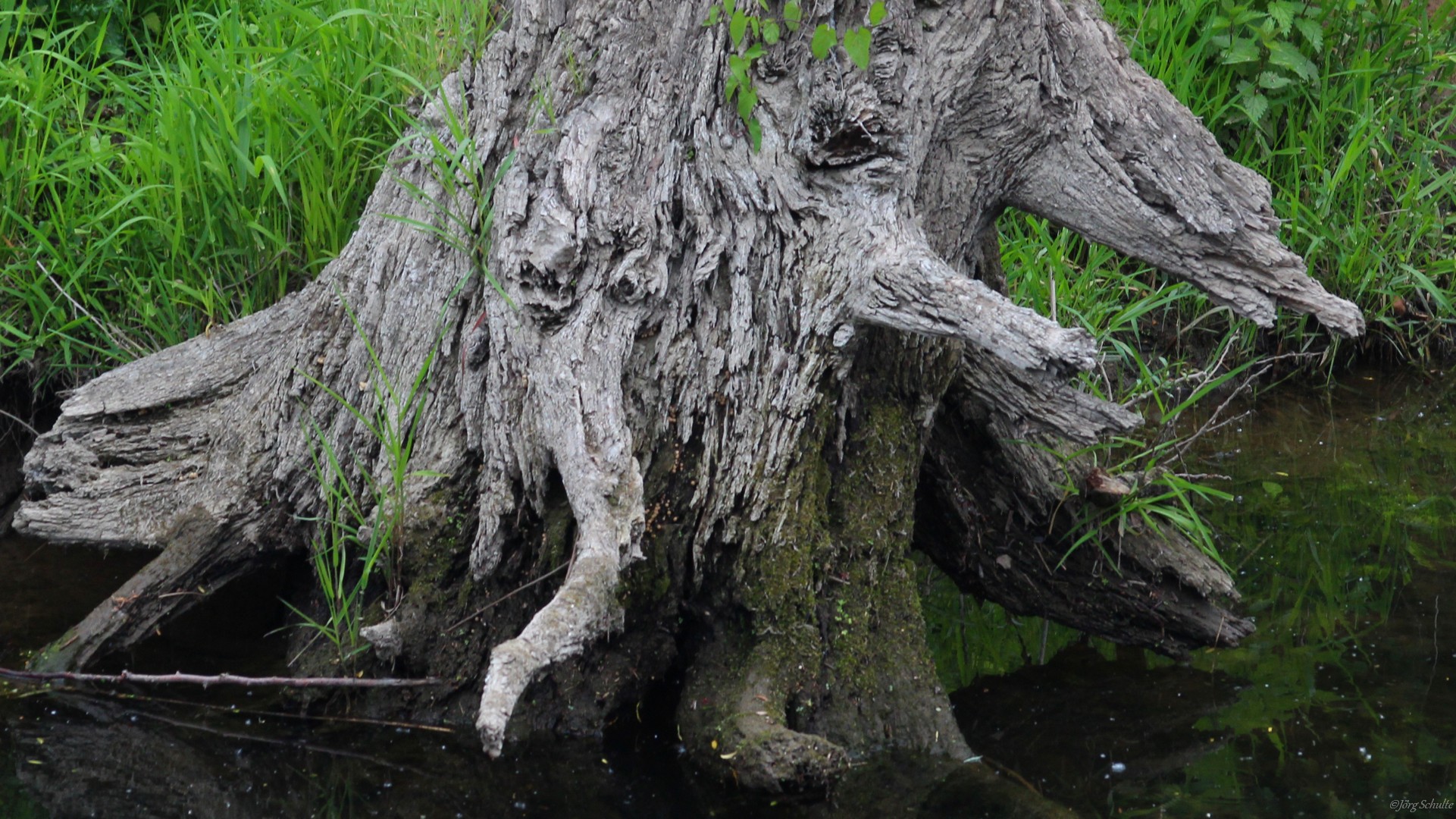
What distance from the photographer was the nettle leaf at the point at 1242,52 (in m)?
5.00

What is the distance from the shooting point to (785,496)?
2.73 meters

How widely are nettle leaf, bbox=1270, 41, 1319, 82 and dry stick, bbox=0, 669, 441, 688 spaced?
4.21 meters

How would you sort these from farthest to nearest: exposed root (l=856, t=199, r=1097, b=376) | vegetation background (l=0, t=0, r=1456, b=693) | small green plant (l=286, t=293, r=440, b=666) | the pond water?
vegetation background (l=0, t=0, r=1456, b=693) < small green plant (l=286, t=293, r=440, b=666) < the pond water < exposed root (l=856, t=199, r=1097, b=376)

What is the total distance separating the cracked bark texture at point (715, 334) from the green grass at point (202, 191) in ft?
2.99

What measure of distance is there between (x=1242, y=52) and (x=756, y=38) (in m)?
3.19

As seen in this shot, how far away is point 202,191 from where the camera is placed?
386 centimetres

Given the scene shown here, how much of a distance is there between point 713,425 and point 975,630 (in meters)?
1.25

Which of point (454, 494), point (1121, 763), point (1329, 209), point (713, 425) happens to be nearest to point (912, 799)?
point (1121, 763)

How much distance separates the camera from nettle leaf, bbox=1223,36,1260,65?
16.4ft

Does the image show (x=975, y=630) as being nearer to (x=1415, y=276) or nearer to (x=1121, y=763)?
(x=1121, y=763)

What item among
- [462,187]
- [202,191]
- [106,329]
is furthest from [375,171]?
[462,187]

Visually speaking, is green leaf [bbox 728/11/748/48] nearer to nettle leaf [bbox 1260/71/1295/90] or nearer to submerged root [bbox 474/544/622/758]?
submerged root [bbox 474/544/622/758]

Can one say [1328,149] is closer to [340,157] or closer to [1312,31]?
[1312,31]

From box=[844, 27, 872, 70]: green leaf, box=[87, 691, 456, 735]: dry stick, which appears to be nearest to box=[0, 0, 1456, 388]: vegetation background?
box=[844, 27, 872, 70]: green leaf
